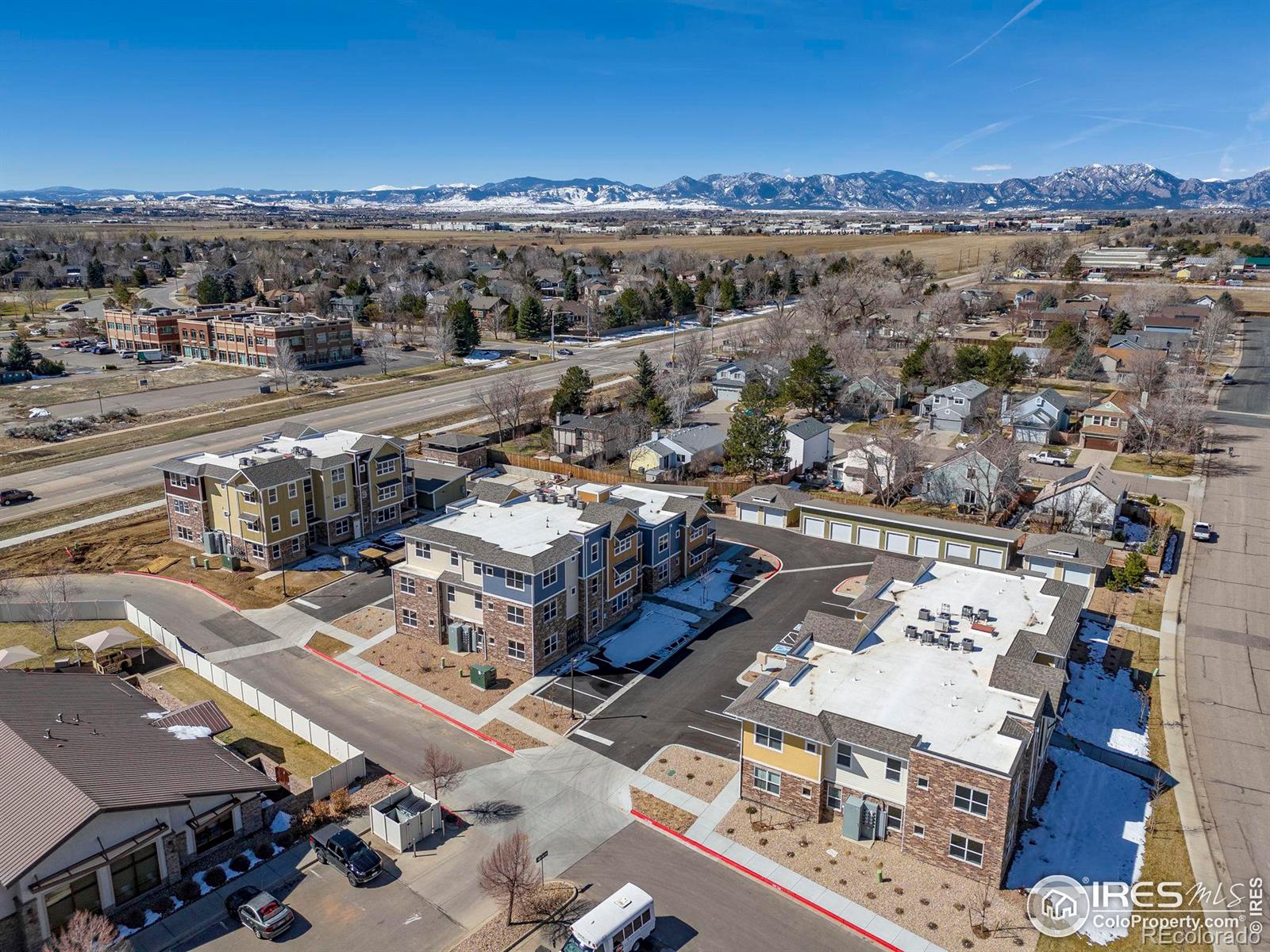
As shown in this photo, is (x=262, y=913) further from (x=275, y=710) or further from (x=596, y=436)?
(x=596, y=436)

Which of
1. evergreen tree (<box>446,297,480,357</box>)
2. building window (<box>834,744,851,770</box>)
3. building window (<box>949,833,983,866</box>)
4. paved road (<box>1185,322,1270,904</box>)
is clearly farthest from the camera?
evergreen tree (<box>446,297,480,357</box>)

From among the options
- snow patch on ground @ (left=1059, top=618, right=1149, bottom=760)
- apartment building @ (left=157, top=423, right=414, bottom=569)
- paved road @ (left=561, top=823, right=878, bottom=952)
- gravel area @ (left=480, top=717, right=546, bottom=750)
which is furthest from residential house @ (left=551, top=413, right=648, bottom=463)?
paved road @ (left=561, top=823, right=878, bottom=952)

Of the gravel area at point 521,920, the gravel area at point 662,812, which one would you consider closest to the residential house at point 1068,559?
the gravel area at point 662,812

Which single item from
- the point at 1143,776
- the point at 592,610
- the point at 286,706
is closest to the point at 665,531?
the point at 592,610

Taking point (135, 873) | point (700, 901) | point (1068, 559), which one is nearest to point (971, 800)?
point (700, 901)

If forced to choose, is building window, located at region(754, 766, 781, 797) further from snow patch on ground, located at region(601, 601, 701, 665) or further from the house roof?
the house roof

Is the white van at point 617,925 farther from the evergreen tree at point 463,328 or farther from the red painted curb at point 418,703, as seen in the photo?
the evergreen tree at point 463,328
